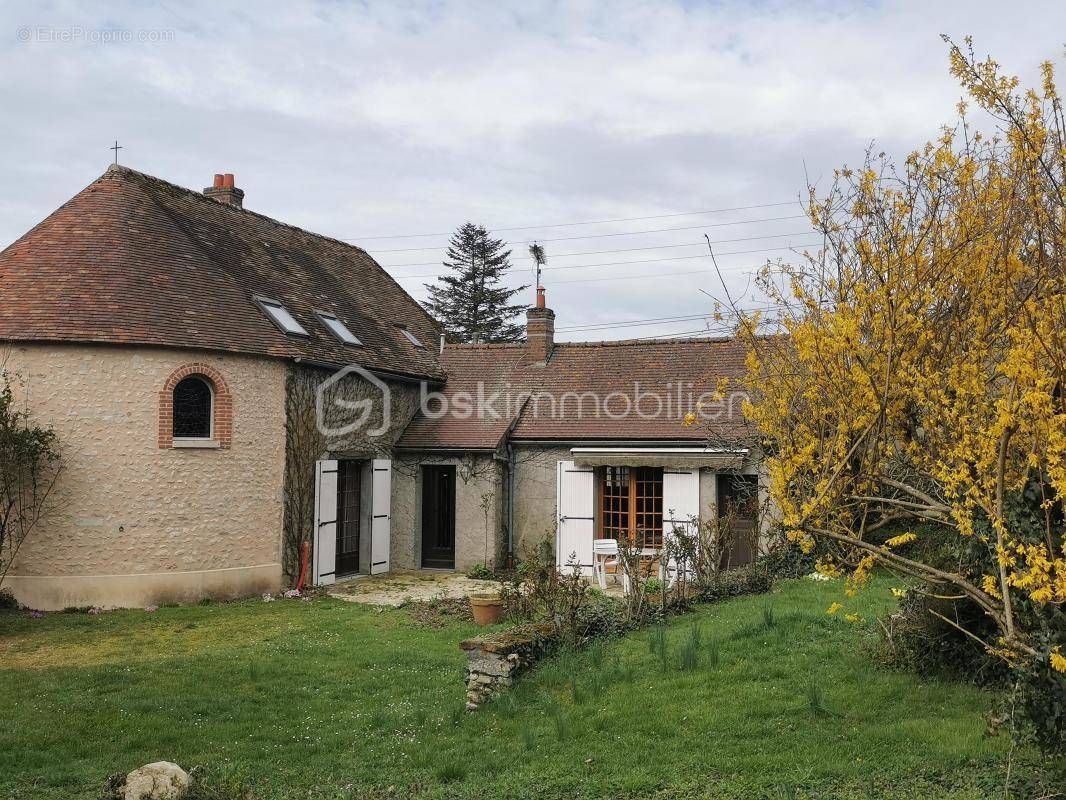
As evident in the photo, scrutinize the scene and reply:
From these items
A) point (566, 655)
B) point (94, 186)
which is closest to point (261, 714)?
point (566, 655)

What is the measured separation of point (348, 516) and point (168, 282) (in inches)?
245

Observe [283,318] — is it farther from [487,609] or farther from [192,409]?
[487,609]

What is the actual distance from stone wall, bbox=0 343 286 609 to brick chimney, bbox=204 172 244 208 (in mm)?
7438

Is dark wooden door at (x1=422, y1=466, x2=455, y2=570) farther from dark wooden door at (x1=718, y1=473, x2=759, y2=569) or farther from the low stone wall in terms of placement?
the low stone wall

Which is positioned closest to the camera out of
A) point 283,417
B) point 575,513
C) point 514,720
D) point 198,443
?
point 514,720

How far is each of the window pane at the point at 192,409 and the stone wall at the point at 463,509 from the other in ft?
17.3

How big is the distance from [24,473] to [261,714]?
7.96m

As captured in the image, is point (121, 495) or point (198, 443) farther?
point (198, 443)

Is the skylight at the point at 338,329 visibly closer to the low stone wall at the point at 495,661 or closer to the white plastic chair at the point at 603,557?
the white plastic chair at the point at 603,557

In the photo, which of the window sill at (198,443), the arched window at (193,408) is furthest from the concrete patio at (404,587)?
the arched window at (193,408)

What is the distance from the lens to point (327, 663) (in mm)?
10719

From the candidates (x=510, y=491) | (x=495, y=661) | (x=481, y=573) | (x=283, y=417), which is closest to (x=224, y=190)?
(x=283, y=417)

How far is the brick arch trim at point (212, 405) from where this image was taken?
48.7ft

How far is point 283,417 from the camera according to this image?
53.9ft
